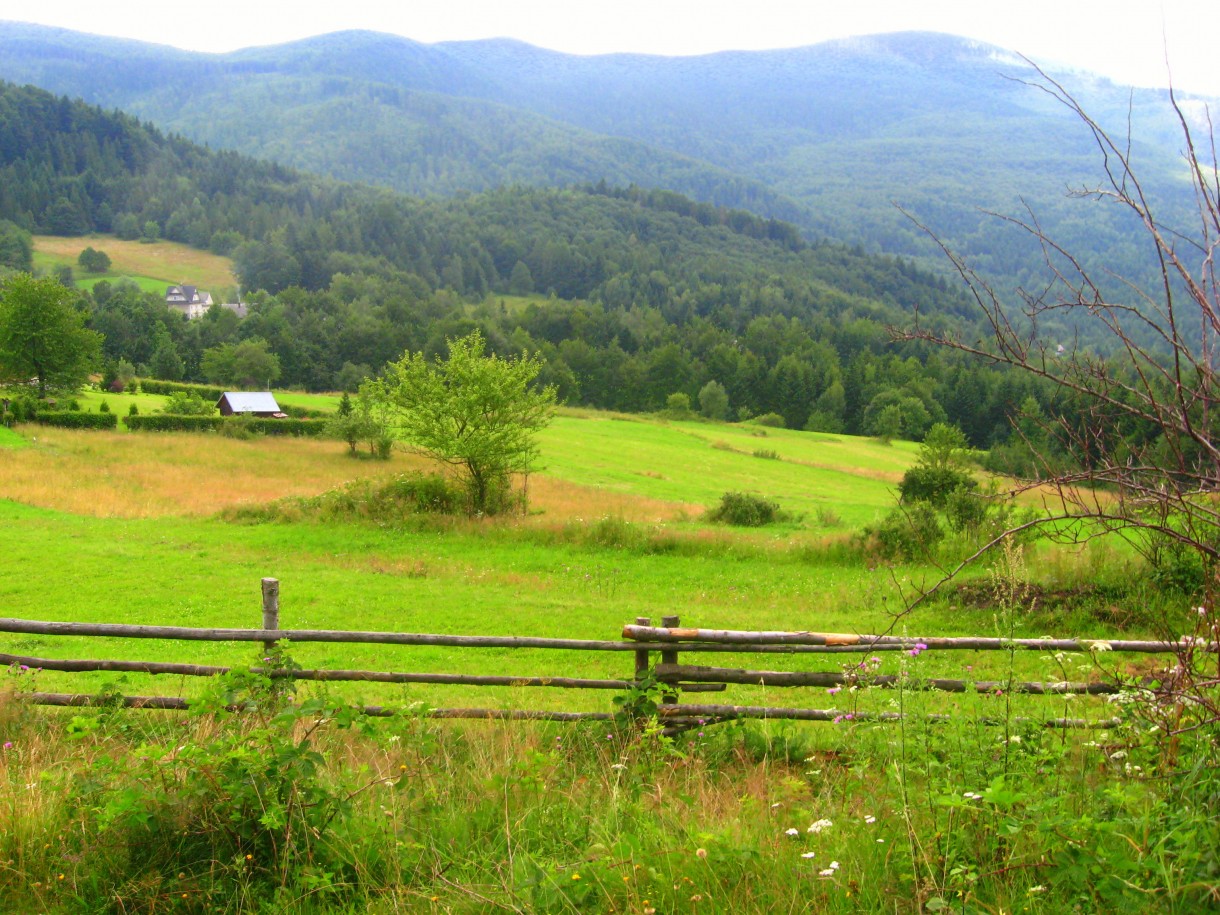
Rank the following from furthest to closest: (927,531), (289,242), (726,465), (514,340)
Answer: (289,242) < (514,340) < (726,465) < (927,531)

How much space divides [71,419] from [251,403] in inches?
576

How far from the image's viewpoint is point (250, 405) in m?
59.4

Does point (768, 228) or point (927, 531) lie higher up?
point (768, 228)

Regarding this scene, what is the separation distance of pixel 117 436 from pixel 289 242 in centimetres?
12093

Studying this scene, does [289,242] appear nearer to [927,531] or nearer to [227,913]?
[927,531]

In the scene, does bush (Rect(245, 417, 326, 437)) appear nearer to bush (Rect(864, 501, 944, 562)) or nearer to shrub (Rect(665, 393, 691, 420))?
bush (Rect(864, 501, 944, 562))

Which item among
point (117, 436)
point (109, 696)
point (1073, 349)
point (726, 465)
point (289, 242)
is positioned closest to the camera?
point (1073, 349)

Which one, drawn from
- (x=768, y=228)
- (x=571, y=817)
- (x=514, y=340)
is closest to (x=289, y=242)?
(x=514, y=340)

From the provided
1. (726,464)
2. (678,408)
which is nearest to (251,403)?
(726,464)

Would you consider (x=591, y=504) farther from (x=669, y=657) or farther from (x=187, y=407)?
(x=187, y=407)

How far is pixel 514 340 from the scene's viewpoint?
117 meters

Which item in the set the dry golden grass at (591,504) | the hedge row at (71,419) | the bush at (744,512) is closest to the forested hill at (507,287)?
the hedge row at (71,419)

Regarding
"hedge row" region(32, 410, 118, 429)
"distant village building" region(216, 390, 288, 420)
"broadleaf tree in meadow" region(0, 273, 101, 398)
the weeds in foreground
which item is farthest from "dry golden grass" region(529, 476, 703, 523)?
"broadleaf tree in meadow" region(0, 273, 101, 398)

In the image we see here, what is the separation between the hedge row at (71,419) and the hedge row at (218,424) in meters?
1.38
